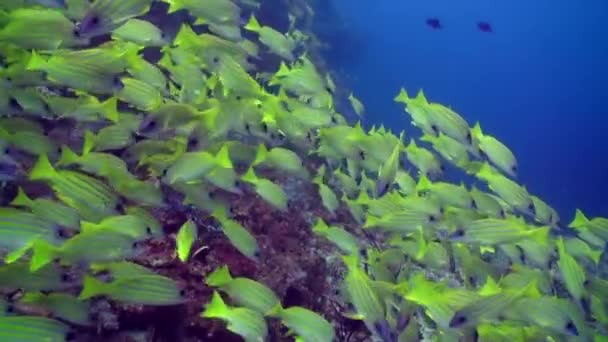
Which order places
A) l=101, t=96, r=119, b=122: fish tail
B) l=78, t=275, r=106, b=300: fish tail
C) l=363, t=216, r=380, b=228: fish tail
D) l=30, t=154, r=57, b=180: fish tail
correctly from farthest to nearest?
l=363, t=216, r=380, b=228: fish tail
l=101, t=96, r=119, b=122: fish tail
l=30, t=154, r=57, b=180: fish tail
l=78, t=275, r=106, b=300: fish tail

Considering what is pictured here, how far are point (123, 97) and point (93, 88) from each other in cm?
50

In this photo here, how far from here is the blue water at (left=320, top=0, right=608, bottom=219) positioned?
4500cm

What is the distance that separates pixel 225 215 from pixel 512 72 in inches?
5824

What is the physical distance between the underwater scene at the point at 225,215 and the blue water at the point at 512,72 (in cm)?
1943

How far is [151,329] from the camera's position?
3850 millimetres

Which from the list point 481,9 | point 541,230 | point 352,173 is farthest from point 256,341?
point 481,9

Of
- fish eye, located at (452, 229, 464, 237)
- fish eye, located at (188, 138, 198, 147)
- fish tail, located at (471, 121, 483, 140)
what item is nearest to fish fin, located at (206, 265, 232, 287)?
fish eye, located at (188, 138, 198, 147)

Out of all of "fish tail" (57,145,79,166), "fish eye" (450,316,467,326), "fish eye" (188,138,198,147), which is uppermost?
"fish eye" (450,316,467,326)

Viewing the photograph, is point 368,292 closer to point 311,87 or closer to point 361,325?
point 361,325

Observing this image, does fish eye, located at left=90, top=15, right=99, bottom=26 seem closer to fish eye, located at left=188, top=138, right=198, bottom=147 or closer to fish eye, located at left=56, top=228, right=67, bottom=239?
fish eye, located at left=188, top=138, right=198, bottom=147

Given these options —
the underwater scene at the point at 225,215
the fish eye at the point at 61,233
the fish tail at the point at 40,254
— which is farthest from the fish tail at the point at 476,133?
the fish tail at the point at 40,254

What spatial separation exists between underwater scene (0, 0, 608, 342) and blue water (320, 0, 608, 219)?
Answer: 19.4 meters

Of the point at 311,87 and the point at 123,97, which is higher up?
the point at 311,87

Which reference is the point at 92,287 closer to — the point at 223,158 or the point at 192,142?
the point at 223,158
